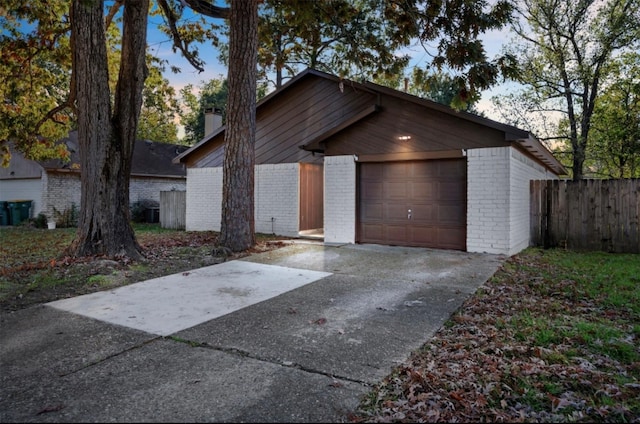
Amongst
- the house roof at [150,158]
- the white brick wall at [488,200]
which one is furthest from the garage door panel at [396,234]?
the house roof at [150,158]

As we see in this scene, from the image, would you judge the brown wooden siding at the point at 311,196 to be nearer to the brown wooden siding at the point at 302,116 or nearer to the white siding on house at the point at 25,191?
the brown wooden siding at the point at 302,116

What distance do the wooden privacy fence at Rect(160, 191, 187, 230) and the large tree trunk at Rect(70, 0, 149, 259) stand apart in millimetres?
8002


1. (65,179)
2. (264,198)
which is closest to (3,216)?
(65,179)

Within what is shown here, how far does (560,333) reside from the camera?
4.04m

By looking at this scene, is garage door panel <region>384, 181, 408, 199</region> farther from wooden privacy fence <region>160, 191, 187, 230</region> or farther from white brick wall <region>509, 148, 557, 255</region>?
wooden privacy fence <region>160, 191, 187, 230</region>

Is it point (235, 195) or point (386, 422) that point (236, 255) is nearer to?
point (235, 195)

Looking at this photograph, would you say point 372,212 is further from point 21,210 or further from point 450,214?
point 21,210

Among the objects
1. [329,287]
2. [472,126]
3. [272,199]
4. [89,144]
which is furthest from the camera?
[272,199]

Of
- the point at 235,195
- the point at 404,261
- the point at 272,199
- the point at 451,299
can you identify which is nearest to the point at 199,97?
the point at 272,199

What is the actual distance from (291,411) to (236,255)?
6652 mm

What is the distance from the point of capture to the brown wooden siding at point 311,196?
13586 mm

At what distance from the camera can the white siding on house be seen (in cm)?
1844

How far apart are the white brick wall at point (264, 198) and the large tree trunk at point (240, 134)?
130 inches

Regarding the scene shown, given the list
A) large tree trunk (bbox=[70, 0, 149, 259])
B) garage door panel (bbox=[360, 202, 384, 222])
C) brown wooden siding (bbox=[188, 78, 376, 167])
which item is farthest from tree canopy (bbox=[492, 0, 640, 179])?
large tree trunk (bbox=[70, 0, 149, 259])
